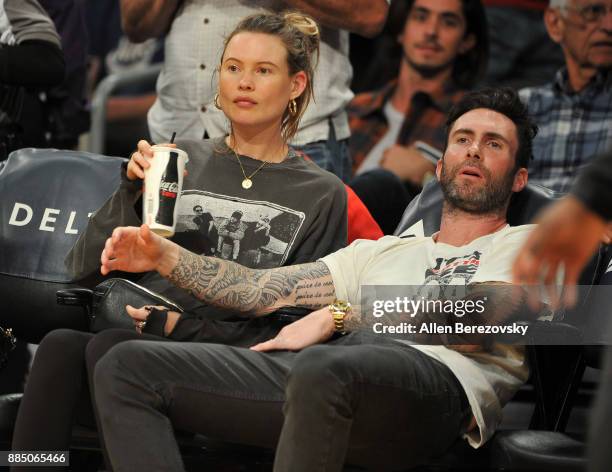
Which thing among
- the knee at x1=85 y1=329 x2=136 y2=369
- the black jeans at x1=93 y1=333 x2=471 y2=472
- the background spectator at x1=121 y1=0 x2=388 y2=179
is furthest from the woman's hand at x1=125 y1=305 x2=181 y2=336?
the background spectator at x1=121 y1=0 x2=388 y2=179

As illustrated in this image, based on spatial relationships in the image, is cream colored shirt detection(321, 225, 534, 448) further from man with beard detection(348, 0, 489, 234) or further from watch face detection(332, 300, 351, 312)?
man with beard detection(348, 0, 489, 234)

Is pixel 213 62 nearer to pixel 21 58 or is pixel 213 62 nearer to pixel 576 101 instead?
pixel 21 58

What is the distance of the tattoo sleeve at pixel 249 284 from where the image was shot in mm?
2658

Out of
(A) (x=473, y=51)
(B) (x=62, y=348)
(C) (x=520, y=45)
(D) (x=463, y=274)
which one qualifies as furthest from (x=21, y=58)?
(C) (x=520, y=45)

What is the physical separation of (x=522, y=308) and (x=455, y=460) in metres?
0.38

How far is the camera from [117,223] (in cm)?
281

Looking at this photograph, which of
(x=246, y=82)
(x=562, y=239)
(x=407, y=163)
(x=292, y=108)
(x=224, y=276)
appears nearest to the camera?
(x=562, y=239)

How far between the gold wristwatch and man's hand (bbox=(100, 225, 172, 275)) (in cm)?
42

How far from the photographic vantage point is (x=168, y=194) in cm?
253

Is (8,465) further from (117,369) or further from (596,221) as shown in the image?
(596,221)

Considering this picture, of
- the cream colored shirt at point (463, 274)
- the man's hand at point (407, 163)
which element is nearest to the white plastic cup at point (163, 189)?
the cream colored shirt at point (463, 274)

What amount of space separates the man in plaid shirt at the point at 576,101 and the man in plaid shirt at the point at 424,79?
398mm

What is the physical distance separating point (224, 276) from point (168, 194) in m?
0.27

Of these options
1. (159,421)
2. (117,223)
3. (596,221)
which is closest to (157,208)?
(117,223)
